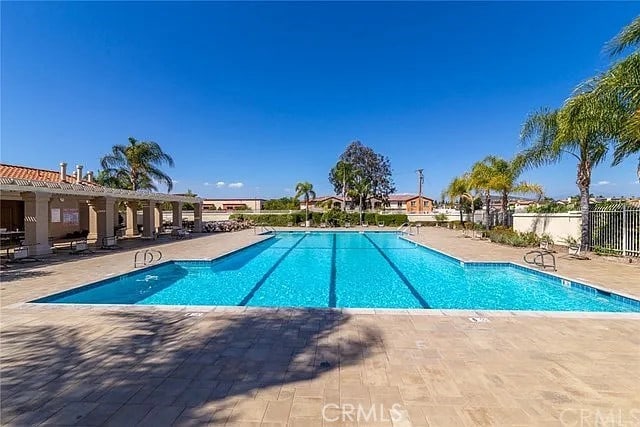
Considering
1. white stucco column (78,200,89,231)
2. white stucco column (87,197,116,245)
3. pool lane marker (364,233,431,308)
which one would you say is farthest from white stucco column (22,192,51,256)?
pool lane marker (364,233,431,308)

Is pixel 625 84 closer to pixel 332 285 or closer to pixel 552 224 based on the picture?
pixel 552 224

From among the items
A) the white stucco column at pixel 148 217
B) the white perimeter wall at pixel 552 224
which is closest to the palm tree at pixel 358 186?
the white perimeter wall at pixel 552 224

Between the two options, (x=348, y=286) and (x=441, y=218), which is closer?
(x=348, y=286)

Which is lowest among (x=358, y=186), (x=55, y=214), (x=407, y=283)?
(x=407, y=283)

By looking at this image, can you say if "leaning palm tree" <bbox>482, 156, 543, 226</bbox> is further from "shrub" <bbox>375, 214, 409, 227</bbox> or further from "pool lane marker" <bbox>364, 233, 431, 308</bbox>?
"shrub" <bbox>375, 214, 409, 227</bbox>

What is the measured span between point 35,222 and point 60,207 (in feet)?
26.4

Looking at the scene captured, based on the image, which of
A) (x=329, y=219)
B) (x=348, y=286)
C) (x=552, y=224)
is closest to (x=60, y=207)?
(x=348, y=286)

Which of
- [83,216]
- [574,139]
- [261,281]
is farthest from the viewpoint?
[83,216]

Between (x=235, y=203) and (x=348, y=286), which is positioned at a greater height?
(x=235, y=203)

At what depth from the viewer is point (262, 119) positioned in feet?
88.2

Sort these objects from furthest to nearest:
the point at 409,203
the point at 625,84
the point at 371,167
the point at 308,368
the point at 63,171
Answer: the point at 409,203, the point at 371,167, the point at 63,171, the point at 625,84, the point at 308,368

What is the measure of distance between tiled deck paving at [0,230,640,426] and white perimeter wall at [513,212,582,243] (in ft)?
38.0

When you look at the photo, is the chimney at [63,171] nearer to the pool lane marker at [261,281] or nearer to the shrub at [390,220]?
the pool lane marker at [261,281]

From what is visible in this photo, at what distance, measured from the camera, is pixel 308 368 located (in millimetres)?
3459
